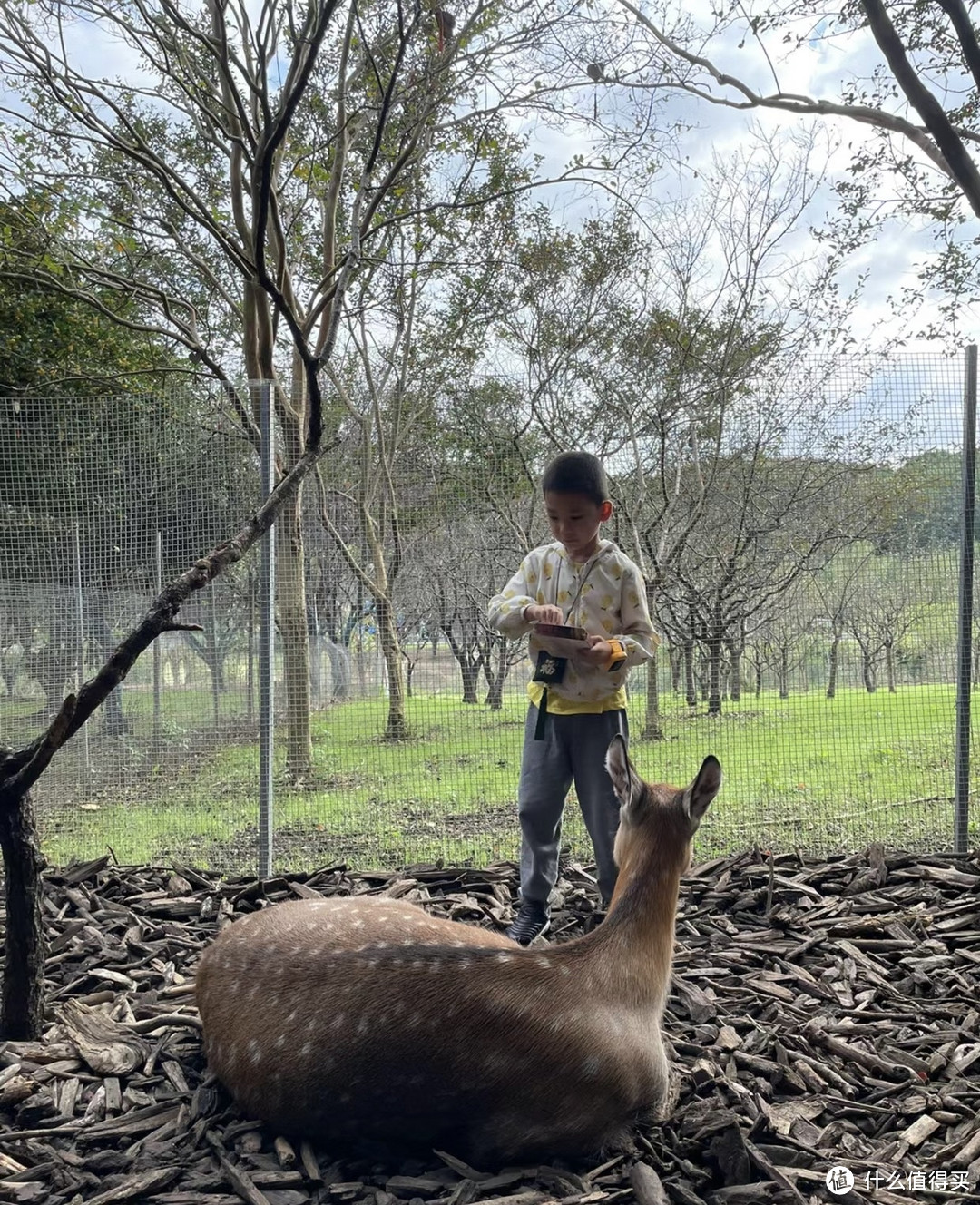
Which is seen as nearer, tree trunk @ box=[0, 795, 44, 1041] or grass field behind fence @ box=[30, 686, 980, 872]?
tree trunk @ box=[0, 795, 44, 1041]

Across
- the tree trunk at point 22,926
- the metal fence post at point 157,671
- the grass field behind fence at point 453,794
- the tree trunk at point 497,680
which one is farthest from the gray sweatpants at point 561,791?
the metal fence post at point 157,671

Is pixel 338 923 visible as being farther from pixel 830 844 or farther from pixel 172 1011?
pixel 830 844

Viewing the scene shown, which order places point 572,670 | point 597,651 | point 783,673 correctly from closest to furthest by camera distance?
1. point 597,651
2. point 572,670
3. point 783,673

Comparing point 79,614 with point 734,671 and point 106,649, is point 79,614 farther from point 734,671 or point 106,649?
point 734,671

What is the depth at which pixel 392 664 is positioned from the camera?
5.40m

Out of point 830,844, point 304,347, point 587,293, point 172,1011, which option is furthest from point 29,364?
point 830,844

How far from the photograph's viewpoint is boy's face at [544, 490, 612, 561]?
3719mm

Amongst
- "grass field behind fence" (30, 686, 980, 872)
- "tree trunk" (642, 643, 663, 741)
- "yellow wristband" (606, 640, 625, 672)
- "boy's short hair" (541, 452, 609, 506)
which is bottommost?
"grass field behind fence" (30, 686, 980, 872)

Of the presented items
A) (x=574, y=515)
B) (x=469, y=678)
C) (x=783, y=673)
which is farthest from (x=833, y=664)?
(x=574, y=515)

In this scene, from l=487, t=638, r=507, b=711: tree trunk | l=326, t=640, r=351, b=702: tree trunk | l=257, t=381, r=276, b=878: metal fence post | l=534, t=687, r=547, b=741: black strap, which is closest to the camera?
l=534, t=687, r=547, b=741: black strap

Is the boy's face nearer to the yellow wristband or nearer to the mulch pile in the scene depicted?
the yellow wristband

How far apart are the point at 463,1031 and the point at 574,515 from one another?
7.18 ft

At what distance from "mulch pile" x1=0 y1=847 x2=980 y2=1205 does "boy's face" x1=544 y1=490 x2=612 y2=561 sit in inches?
75.5

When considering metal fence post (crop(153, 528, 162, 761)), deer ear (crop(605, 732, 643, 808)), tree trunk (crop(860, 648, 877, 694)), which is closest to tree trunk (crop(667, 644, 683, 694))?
tree trunk (crop(860, 648, 877, 694))
